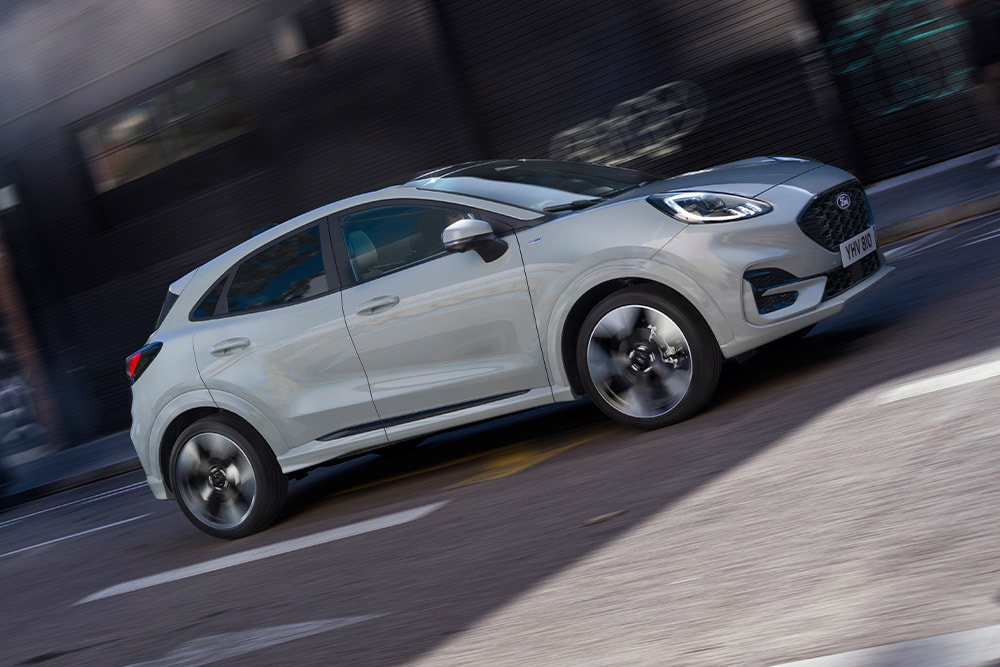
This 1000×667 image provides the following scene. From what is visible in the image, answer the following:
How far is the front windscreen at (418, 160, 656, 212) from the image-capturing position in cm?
659

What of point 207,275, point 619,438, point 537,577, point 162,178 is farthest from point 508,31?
point 537,577

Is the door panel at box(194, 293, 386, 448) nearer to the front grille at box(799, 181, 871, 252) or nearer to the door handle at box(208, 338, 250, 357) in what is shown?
the door handle at box(208, 338, 250, 357)

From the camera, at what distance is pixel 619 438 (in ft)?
20.9

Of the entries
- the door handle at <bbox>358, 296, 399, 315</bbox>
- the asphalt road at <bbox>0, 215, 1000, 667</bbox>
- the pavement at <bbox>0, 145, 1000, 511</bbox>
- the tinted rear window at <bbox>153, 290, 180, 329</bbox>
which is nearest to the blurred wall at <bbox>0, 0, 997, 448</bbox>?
the pavement at <bbox>0, 145, 1000, 511</bbox>

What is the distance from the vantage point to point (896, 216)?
35.9ft

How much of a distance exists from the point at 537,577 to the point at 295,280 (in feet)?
10.00

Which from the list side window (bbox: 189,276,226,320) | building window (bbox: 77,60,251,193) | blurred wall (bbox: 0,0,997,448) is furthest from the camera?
building window (bbox: 77,60,251,193)

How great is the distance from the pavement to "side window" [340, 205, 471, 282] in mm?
5356

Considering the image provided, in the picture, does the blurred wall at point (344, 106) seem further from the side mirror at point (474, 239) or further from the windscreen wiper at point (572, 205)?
the side mirror at point (474, 239)

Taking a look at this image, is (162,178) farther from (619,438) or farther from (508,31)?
(619,438)

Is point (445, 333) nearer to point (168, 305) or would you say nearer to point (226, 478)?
point (226, 478)

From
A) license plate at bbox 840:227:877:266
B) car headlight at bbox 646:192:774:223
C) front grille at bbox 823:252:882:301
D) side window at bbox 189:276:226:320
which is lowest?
front grille at bbox 823:252:882:301

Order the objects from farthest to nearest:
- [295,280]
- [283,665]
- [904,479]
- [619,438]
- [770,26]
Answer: [770,26] < [295,280] < [619,438] < [283,665] < [904,479]

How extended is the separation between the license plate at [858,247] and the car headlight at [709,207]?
501 millimetres
